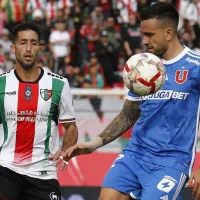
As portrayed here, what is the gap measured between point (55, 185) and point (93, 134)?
4.48 meters

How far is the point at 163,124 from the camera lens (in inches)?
237

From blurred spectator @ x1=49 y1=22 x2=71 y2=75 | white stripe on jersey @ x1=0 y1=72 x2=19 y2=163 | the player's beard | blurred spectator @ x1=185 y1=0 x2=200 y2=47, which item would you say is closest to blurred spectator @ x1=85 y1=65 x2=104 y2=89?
blurred spectator @ x1=49 y1=22 x2=71 y2=75

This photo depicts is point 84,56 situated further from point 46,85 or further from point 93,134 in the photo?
point 46,85

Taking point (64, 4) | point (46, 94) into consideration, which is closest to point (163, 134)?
point (46, 94)

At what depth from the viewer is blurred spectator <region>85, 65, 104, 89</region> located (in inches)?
666

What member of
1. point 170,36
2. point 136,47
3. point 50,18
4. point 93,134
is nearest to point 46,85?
point 170,36

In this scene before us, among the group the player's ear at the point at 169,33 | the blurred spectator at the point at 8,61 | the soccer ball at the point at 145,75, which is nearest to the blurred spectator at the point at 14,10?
the blurred spectator at the point at 8,61

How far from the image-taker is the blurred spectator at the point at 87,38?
731 inches

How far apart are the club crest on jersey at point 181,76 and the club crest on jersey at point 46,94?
1.49 m

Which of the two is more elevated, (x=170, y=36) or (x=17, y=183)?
(x=170, y=36)

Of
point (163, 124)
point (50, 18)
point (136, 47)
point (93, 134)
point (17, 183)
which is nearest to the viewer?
point (163, 124)

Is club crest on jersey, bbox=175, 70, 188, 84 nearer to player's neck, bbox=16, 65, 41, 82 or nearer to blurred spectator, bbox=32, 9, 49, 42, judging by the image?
player's neck, bbox=16, 65, 41, 82

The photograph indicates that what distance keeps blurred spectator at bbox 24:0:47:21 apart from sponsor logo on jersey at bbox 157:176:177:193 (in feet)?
45.8

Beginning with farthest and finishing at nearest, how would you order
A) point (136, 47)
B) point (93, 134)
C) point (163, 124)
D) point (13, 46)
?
point (136, 47) < point (93, 134) < point (13, 46) < point (163, 124)
